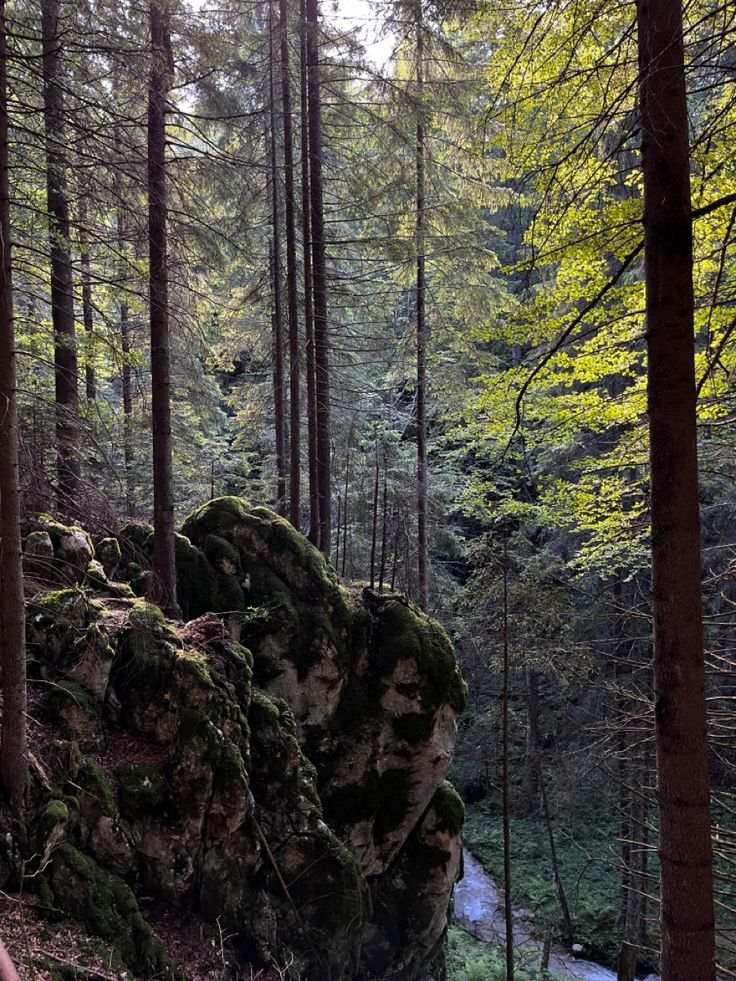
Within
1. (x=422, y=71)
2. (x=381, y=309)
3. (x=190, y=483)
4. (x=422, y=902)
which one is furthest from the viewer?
(x=190, y=483)

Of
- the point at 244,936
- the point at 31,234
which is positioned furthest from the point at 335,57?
the point at 244,936

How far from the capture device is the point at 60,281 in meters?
5.21

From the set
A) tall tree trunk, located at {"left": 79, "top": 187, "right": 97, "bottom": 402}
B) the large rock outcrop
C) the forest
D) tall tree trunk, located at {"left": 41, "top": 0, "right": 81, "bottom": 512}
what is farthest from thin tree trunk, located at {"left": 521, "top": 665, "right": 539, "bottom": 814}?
tall tree trunk, located at {"left": 41, "top": 0, "right": 81, "bottom": 512}

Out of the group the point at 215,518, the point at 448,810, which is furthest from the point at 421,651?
the point at 215,518

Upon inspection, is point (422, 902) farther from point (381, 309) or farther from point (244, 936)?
point (381, 309)

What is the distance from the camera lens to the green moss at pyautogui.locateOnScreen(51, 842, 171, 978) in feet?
15.6

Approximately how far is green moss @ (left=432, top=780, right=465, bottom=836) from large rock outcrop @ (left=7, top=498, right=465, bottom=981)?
31 mm

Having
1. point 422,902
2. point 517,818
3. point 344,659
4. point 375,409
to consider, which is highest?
point 375,409

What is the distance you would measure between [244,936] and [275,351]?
1118cm

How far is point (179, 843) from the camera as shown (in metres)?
5.86

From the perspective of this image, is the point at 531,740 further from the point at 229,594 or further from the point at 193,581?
the point at 193,581

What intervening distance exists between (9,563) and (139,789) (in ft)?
8.42

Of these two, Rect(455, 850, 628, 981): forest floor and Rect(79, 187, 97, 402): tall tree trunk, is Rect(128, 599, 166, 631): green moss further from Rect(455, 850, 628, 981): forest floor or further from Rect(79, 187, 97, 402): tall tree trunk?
Rect(455, 850, 628, 981): forest floor

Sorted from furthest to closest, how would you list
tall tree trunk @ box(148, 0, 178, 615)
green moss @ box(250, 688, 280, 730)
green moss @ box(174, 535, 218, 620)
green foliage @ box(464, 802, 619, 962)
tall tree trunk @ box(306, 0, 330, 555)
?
green foliage @ box(464, 802, 619, 962), tall tree trunk @ box(306, 0, 330, 555), green moss @ box(174, 535, 218, 620), tall tree trunk @ box(148, 0, 178, 615), green moss @ box(250, 688, 280, 730)
